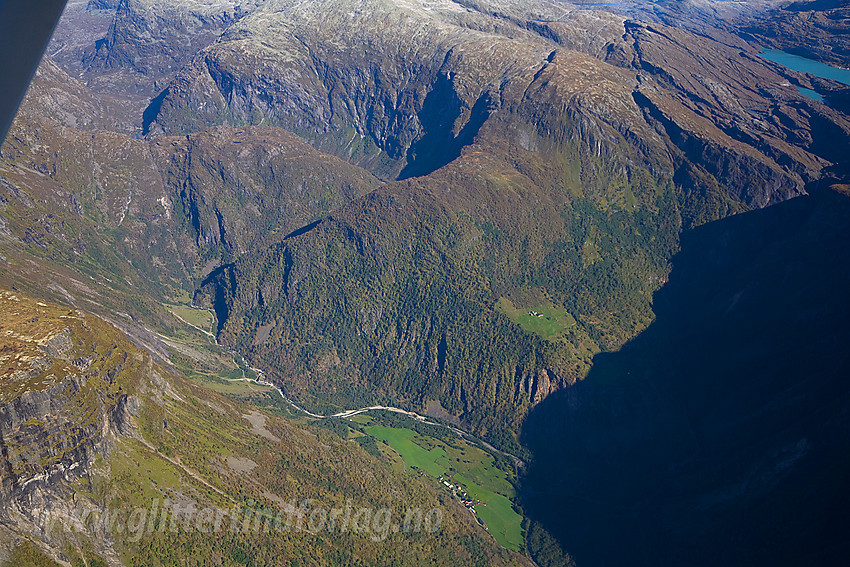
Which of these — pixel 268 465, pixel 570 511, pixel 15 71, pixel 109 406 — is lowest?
pixel 570 511

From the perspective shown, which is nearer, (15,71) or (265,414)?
(15,71)

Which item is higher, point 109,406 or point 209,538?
point 109,406

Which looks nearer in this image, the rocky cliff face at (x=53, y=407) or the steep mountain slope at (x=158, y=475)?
the rocky cliff face at (x=53, y=407)

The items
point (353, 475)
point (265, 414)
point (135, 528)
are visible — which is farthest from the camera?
point (265, 414)

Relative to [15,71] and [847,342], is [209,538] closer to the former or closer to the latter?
[15,71]

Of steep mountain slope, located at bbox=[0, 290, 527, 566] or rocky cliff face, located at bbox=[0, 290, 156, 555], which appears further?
steep mountain slope, located at bbox=[0, 290, 527, 566]

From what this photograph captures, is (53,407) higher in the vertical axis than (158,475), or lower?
higher

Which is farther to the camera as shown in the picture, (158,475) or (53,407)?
(158,475)

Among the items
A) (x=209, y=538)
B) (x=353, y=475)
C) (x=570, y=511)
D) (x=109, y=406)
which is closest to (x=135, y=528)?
(x=209, y=538)
